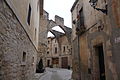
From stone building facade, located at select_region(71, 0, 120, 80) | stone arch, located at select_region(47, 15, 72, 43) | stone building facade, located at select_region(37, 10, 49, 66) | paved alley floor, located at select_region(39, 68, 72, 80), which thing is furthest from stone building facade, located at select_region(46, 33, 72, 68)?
stone building facade, located at select_region(71, 0, 120, 80)

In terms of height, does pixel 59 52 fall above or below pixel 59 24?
below

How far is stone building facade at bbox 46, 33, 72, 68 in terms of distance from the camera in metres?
29.2

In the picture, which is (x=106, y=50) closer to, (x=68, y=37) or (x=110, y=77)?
(x=110, y=77)

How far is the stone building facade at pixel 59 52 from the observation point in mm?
29172

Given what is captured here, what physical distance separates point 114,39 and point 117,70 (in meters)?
0.92

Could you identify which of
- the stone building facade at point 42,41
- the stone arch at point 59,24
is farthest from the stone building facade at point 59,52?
the stone building facade at point 42,41

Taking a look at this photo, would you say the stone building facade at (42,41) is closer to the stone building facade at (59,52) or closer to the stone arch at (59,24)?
the stone arch at (59,24)

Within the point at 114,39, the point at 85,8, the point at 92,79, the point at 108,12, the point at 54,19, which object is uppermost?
the point at 54,19

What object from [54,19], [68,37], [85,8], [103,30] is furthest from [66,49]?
[103,30]

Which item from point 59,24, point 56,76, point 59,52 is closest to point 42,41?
point 56,76

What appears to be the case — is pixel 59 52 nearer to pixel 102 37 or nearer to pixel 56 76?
pixel 56 76

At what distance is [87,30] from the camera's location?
641 cm

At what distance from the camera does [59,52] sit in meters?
31.3

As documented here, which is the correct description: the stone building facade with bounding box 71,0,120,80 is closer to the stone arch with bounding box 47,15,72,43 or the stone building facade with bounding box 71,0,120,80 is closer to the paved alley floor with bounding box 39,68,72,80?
the paved alley floor with bounding box 39,68,72,80
